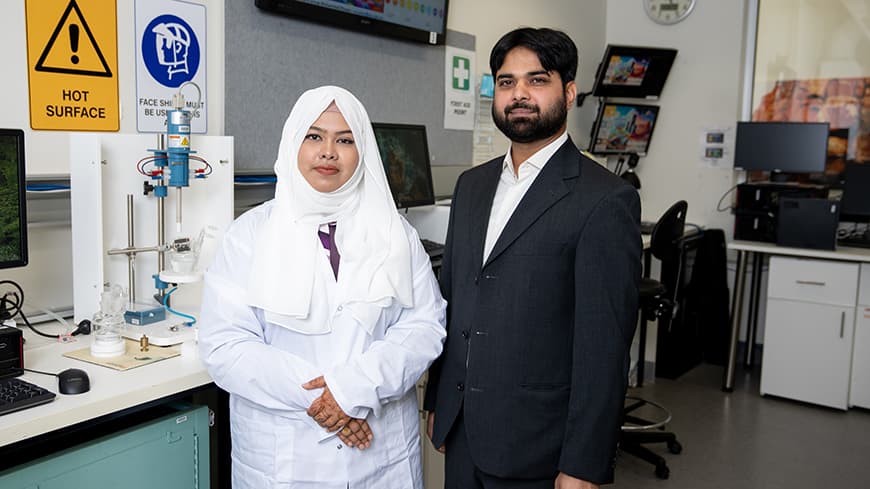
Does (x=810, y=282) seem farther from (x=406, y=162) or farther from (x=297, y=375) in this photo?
(x=297, y=375)

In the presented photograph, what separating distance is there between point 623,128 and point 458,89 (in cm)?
155

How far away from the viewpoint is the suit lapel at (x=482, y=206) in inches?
62.4

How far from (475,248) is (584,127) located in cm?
342

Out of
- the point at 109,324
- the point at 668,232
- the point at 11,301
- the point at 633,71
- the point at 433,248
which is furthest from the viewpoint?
the point at 633,71

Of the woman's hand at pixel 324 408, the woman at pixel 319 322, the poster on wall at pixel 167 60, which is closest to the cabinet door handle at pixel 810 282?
the woman at pixel 319 322

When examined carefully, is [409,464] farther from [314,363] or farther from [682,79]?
[682,79]

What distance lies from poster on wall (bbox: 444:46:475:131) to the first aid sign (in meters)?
1.71

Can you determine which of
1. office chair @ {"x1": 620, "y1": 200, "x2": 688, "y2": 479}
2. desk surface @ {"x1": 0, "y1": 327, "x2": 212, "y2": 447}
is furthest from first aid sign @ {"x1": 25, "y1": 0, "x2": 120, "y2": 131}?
office chair @ {"x1": 620, "y1": 200, "x2": 688, "y2": 479}

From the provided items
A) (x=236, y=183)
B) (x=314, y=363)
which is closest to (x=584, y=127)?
(x=236, y=183)

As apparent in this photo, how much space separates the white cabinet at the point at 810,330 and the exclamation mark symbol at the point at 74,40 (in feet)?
11.2

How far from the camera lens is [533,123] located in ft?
5.03

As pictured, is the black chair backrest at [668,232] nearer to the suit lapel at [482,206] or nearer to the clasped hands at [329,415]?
the suit lapel at [482,206]

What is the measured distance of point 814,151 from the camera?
4113 millimetres

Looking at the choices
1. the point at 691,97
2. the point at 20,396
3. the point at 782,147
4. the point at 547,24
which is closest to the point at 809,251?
the point at 782,147
